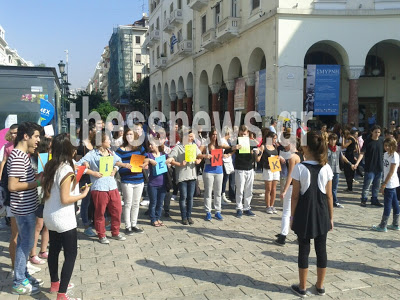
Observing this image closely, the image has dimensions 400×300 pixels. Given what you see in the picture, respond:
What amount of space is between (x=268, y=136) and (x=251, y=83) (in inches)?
532

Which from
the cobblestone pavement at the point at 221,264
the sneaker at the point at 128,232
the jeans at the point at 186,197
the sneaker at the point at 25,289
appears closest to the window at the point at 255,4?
the jeans at the point at 186,197

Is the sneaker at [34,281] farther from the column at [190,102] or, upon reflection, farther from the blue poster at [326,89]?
the column at [190,102]

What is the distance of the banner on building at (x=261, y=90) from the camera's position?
766 inches

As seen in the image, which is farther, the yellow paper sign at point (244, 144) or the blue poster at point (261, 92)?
the blue poster at point (261, 92)

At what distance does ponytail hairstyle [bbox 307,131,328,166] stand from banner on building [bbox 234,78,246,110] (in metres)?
18.0

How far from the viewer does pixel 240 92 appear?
2283 cm

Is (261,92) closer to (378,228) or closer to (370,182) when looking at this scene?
(370,182)

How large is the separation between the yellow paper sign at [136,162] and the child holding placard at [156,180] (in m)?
0.40

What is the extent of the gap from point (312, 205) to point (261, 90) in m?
16.0

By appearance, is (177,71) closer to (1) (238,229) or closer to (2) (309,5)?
(2) (309,5)

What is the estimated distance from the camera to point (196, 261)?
5531mm

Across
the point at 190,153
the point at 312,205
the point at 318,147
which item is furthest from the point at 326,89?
the point at 312,205

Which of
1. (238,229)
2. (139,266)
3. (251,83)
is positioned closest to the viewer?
(139,266)

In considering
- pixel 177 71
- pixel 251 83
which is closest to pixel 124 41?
pixel 177 71
